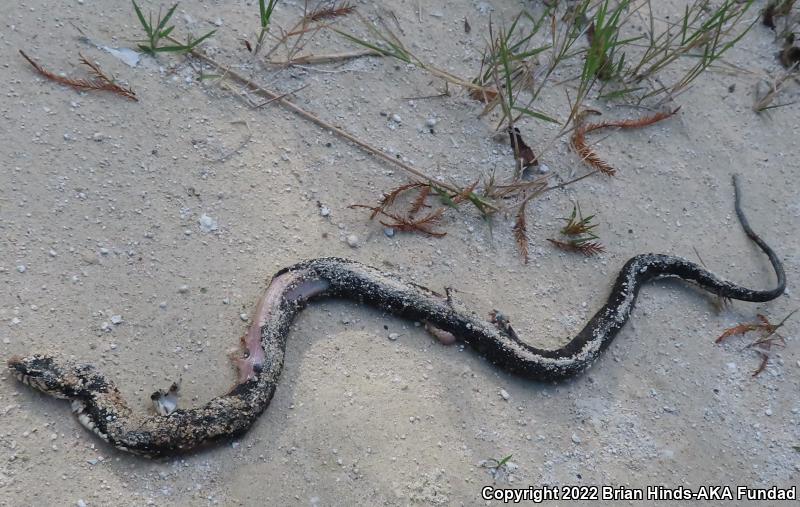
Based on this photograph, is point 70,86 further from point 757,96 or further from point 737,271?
point 757,96

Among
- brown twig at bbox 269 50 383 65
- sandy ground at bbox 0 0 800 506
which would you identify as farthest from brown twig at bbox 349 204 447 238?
brown twig at bbox 269 50 383 65

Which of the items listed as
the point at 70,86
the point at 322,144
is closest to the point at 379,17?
the point at 322,144

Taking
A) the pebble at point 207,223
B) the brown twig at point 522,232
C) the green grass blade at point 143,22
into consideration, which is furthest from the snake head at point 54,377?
the brown twig at point 522,232

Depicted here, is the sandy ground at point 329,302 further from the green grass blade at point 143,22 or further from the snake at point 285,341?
the green grass blade at point 143,22

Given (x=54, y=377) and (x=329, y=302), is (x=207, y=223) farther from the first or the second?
(x=54, y=377)

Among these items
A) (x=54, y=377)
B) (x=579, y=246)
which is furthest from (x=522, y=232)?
(x=54, y=377)

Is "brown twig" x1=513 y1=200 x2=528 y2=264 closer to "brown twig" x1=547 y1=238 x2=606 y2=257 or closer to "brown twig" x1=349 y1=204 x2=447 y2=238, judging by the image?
"brown twig" x1=547 y1=238 x2=606 y2=257
